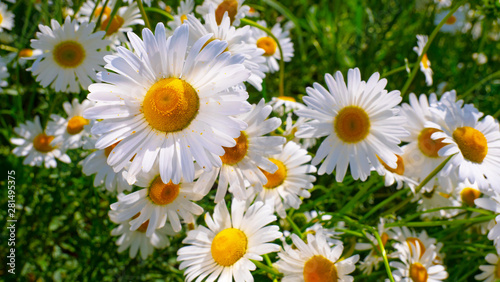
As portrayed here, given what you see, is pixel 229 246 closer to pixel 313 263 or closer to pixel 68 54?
pixel 313 263

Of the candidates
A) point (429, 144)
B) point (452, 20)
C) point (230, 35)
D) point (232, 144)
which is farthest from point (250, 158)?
point (452, 20)

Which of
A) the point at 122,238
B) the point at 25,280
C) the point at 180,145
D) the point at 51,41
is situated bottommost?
the point at 25,280

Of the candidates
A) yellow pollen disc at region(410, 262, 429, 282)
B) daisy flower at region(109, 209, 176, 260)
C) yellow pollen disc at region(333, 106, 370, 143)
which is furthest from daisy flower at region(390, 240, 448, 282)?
daisy flower at region(109, 209, 176, 260)

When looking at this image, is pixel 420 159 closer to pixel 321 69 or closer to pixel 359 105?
pixel 359 105

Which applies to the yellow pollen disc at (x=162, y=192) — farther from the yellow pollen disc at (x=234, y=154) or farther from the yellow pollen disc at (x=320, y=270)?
the yellow pollen disc at (x=320, y=270)

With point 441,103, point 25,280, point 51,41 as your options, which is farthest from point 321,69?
point 25,280

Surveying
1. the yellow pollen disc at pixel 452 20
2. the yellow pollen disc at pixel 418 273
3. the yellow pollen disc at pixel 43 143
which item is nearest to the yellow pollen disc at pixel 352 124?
the yellow pollen disc at pixel 418 273
